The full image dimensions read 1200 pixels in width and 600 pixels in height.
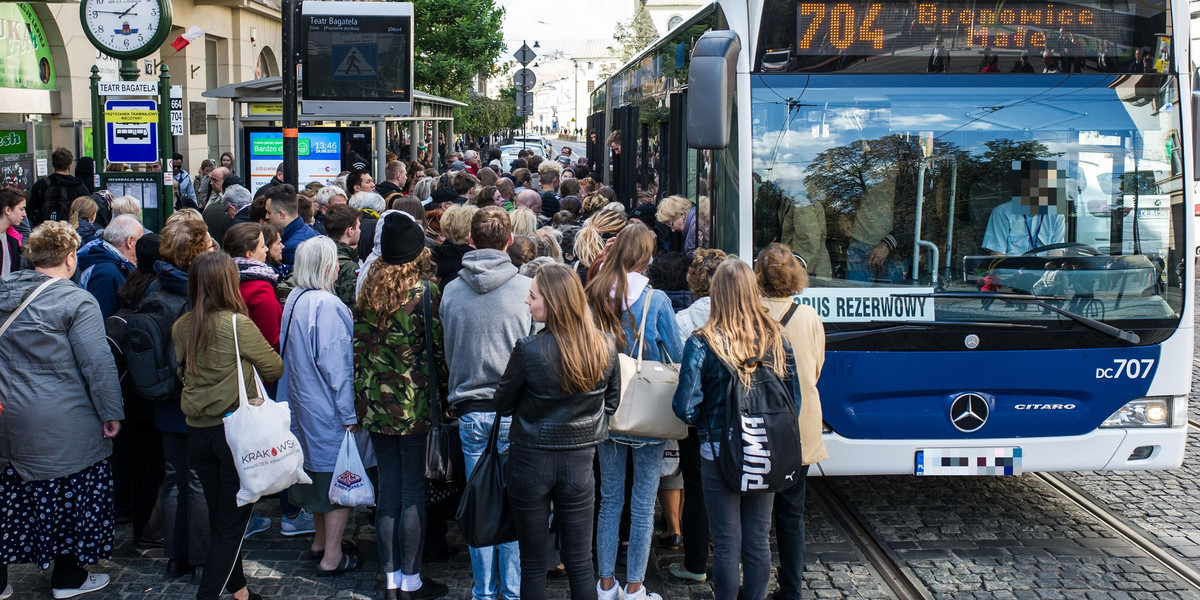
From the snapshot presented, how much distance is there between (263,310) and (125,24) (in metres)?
6.55

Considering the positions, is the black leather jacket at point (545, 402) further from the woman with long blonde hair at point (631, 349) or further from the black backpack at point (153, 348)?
the black backpack at point (153, 348)

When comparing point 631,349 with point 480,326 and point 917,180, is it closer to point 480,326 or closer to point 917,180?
point 480,326

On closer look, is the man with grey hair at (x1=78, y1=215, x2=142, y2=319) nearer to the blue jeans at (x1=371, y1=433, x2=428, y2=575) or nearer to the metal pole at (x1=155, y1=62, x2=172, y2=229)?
the blue jeans at (x1=371, y1=433, x2=428, y2=575)

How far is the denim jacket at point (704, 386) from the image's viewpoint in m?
4.57

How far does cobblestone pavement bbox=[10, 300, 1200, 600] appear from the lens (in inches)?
213

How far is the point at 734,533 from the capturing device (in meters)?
4.76

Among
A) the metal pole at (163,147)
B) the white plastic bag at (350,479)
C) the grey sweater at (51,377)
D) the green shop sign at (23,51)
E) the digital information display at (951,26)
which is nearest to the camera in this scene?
the grey sweater at (51,377)

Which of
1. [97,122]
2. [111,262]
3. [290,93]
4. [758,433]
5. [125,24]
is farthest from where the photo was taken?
[97,122]

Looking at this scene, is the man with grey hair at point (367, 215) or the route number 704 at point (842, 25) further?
the man with grey hair at point (367, 215)

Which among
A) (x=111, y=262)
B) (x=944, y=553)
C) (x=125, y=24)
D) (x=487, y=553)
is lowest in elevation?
(x=944, y=553)

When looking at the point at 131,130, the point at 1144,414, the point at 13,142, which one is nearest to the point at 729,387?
the point at 1144,414

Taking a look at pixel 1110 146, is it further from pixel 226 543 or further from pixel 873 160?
pixel 226 543

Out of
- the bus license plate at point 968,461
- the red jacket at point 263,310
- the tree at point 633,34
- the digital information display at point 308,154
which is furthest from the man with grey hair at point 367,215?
the tree at point 633,34

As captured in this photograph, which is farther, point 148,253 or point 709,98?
point 148,253
